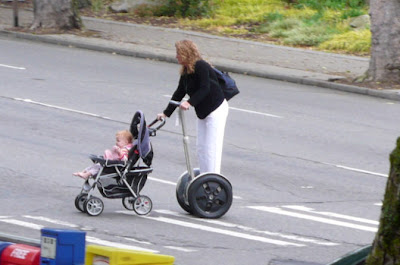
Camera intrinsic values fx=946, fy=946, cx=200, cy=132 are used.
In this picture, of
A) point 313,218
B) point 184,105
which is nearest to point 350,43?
point 313,218

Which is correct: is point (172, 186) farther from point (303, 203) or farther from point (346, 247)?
point (346, 247)

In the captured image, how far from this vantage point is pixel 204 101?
991 cm

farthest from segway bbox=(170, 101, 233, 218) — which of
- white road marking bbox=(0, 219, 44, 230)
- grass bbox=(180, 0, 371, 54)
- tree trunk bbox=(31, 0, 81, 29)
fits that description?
tree trunk bbox=(31, 0, 81, 29)

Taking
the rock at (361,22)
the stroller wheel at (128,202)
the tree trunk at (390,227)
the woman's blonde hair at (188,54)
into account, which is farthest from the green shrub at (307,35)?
the tree trunk at (390,227)

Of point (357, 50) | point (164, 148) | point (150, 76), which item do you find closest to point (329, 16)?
point (357, 50)

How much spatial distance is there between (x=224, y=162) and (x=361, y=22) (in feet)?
50.8

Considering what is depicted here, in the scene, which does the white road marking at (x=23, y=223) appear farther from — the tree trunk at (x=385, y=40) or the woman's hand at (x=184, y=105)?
the tree trunk at (x=385, y=40)

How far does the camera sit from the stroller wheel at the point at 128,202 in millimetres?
9766

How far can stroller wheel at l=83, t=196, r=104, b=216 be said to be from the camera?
9617 mm

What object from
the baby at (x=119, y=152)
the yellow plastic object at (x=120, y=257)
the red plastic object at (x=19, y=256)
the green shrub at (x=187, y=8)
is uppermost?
the yellow plastic object at (x=120, y=257)

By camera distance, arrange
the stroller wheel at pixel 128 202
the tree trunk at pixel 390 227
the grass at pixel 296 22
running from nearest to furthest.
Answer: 1. the tree trunk at pixel 390 227
2. the stroller wheel at pixel 128 202
3. the grass at pixel 296 22

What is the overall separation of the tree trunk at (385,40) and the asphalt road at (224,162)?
1498mm

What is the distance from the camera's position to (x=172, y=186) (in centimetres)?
1125

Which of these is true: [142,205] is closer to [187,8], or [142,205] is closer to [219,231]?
[219,231]
